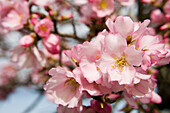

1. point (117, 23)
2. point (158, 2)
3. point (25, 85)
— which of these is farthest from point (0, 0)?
point (25, 85)

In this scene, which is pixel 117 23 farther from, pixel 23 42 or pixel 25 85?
pixel 25 85

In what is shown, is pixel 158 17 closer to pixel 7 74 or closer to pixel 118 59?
pixel 118 59

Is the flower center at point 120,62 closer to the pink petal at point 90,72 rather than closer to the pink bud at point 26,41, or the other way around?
the pink petal at point 90,72

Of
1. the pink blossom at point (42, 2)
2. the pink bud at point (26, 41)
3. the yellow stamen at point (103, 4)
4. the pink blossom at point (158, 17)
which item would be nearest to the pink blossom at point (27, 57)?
the pink bud at point (26, 41)

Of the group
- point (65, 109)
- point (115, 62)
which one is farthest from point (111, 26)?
point (65, 109)

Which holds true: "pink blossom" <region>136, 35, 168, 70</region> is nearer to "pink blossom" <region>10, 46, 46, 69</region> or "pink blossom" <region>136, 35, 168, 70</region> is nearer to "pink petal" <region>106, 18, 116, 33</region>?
"pink petal" <region>106, 18, 116, 33</region>

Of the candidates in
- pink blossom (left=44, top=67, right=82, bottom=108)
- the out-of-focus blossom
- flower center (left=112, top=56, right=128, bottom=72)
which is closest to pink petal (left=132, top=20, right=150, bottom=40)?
flower center (left=112, top=56, right=128, bottom=72)
